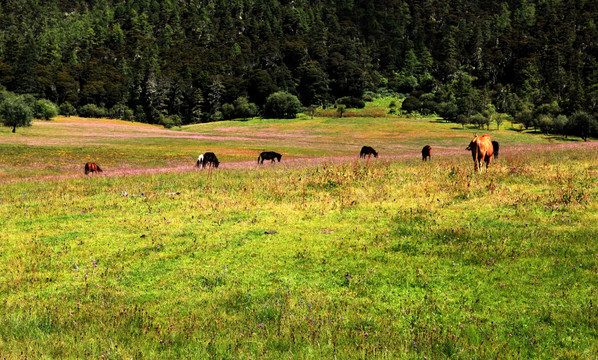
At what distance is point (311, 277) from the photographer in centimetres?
653

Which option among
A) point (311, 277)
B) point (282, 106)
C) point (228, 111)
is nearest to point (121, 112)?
point (228, 111)

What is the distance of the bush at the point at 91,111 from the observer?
134875 millimetres

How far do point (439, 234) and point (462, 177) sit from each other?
732cm

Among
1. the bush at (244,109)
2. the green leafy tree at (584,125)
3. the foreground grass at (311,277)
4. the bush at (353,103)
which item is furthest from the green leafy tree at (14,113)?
the bush at (353,103)

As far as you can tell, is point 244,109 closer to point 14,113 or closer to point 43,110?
point 43,110

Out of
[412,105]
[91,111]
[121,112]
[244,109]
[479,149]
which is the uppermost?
[412,105]

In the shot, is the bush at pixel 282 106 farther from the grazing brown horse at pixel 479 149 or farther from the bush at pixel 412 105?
the grazing brown horse at pixel 479 149

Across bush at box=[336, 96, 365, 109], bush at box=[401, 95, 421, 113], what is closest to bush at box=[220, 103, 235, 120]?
bush at box=[336, 96, 365, 109]

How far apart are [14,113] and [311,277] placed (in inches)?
2951

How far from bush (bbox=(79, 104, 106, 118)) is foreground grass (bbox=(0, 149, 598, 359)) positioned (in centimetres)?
14490

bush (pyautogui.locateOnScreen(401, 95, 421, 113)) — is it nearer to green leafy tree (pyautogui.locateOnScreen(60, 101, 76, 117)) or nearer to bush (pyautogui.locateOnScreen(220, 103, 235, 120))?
bush (pyautogui.locateOnScreen(220, 103, 235, 120))

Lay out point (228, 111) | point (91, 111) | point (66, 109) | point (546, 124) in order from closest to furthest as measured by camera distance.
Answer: point (546, 124) → point (66, 109) → point (91, 111) → point (228, 111)

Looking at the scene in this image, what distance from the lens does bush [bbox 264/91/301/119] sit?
13557 centimetres

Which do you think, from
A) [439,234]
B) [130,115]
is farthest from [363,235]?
[130,115]
